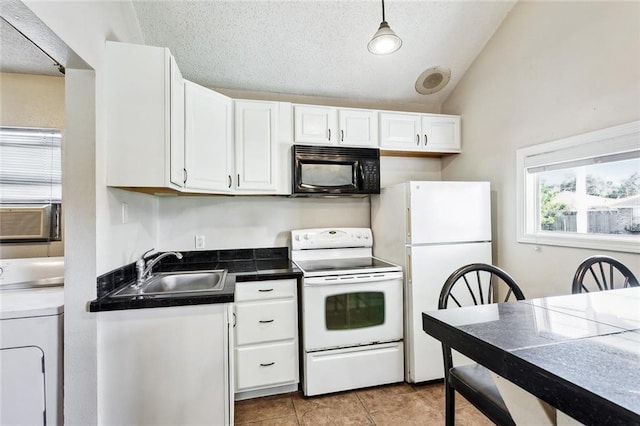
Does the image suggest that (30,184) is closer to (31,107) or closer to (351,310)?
(31,107)

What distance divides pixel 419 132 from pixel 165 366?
264 centimetres

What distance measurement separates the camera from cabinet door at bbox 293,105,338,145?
99.5 inches

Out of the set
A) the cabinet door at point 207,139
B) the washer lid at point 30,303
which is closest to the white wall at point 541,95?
the cabinet door at point 207,139

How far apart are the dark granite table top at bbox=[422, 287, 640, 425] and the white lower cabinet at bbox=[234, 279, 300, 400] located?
4.70ft

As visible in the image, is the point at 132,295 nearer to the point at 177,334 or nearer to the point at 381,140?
the point at 177,334

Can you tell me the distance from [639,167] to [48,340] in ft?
10.7

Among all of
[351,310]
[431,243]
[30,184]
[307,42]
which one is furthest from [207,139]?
[431,243]

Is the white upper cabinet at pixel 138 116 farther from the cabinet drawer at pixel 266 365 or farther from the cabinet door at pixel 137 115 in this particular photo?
the cabinet drawer at pixel 266 365

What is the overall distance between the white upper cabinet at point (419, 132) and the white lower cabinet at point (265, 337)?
1.56 m

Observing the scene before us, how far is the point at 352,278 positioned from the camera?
2242 mm

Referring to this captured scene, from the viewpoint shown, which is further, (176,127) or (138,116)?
(176,127)

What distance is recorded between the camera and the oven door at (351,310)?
2.18m

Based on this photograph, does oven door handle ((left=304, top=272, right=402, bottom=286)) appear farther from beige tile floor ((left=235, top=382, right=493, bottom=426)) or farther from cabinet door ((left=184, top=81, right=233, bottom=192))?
cabinet door ((left=184, top=81, right=233, bottom=192))

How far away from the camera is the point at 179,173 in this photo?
1782mm
